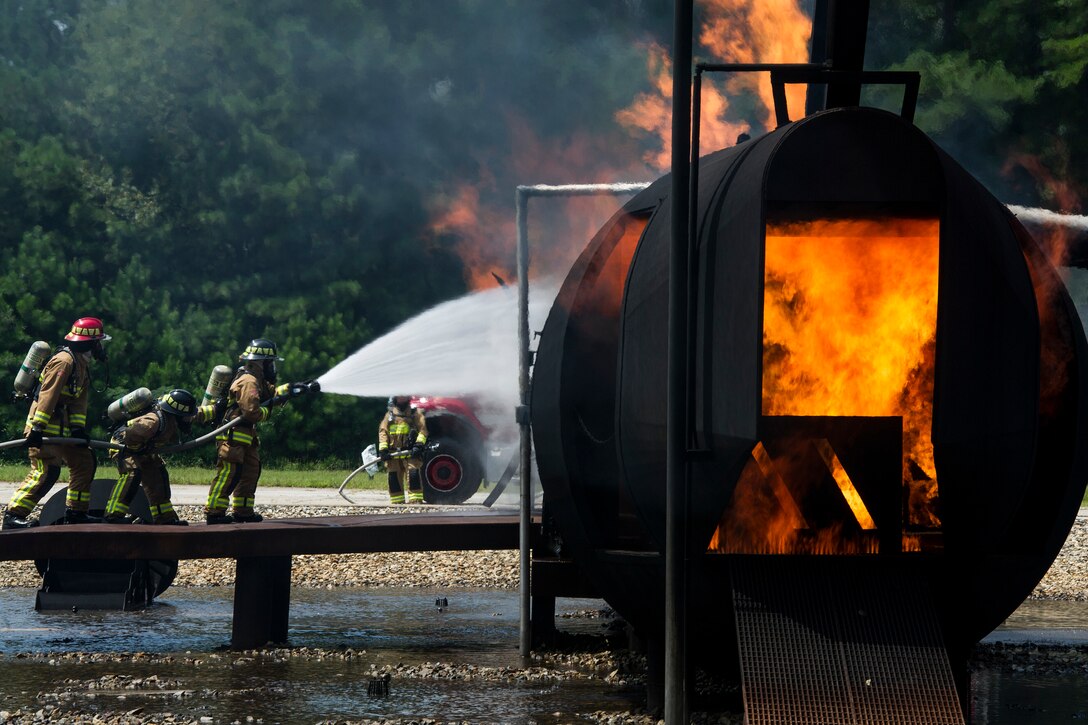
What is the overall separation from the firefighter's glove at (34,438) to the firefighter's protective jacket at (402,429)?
1090 centimetres

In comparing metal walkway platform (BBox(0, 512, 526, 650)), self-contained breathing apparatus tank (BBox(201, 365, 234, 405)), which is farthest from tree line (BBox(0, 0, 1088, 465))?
metal walkway platform (BBox(0, 512, 526, 650))

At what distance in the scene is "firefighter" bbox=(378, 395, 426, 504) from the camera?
922 inches

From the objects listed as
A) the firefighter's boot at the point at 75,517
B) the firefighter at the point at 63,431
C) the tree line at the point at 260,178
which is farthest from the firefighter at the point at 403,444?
the tree line at the point at 260,178

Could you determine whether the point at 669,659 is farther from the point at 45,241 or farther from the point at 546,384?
the point at 45,241

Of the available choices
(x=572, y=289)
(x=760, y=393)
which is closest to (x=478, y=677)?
(x=572, y=289)

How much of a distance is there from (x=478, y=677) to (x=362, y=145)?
27937 millimetres

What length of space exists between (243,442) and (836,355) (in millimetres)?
7376

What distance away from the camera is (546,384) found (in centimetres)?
828

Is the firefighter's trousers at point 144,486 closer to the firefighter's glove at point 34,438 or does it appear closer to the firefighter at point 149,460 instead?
the firefighter at point 149,460

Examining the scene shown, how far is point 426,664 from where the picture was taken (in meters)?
10.8

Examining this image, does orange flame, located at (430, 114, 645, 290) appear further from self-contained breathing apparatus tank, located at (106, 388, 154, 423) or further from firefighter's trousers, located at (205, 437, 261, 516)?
self-contained breathing apparatus tank, located at (106, 388, 154, 423)

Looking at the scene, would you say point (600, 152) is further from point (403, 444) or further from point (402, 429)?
point (403, 444)

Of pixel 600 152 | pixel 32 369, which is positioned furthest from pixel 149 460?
pixel 600 152

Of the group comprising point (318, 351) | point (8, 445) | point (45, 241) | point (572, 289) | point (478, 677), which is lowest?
point (478, 677)
